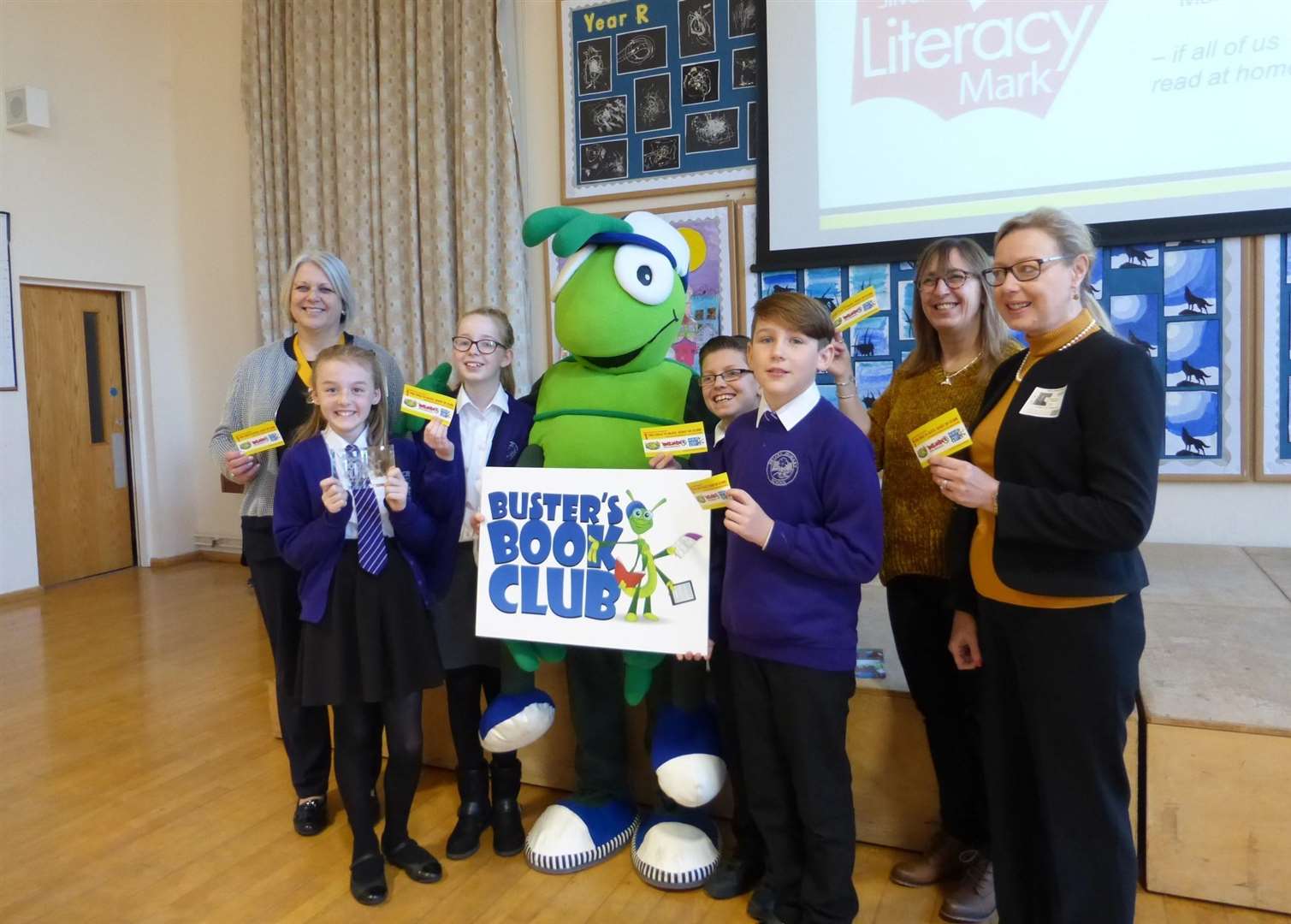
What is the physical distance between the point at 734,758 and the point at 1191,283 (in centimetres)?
280

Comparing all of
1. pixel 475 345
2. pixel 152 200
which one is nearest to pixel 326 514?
pixel 475 345

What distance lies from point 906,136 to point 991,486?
280 cm

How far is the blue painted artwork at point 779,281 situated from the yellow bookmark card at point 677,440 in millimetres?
2460

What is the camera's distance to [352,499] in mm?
1877

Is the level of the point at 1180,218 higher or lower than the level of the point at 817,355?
higher

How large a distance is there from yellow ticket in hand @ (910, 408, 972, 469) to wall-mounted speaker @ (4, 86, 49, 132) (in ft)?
18.0

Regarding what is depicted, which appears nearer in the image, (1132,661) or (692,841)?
(1132,661)

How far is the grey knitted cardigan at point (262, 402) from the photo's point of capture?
2.23 meters

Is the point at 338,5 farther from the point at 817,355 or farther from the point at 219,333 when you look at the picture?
the point at 817,355

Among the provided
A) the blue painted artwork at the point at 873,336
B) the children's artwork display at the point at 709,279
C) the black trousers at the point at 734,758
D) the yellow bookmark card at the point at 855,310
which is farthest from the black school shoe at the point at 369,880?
the blue painted artwork at the point at 873,336

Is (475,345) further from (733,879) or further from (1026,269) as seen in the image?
(733,879)

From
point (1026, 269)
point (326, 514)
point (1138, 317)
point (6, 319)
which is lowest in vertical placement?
point (326, 514)

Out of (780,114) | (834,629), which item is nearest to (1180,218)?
(780,114)

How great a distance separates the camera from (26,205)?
4980 mm
